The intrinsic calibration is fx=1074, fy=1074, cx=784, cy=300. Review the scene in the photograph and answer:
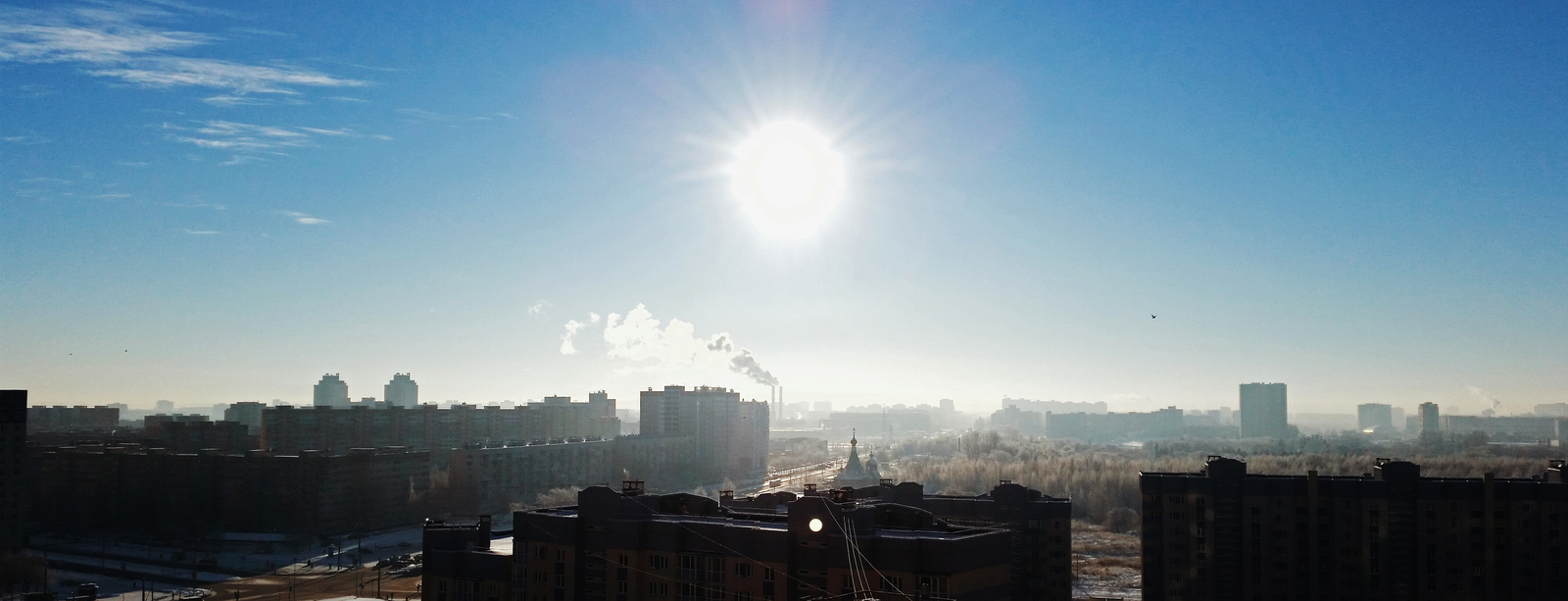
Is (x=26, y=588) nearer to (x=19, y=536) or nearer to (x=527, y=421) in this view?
(x=19, y=536)

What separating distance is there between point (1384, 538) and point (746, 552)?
77.7 feet

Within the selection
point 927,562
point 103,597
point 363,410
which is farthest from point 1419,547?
point 363,410

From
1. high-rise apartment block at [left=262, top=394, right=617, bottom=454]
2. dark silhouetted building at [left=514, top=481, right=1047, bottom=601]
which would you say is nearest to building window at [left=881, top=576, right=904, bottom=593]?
dark silhouetted building at [left=514, top=481, right=1047, bottom=601]

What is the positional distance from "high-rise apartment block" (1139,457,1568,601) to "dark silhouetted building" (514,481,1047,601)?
14067mm

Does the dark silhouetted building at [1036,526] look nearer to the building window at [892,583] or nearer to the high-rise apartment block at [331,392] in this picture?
the building window at [892,583]

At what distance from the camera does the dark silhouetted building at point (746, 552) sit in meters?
24.2

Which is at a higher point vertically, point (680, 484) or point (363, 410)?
point (363, 410)

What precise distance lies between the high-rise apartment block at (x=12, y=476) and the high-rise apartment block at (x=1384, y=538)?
5566 cm

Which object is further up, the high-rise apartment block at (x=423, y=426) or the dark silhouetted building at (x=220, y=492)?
the high-rise apartment block at (x=423, y=426)

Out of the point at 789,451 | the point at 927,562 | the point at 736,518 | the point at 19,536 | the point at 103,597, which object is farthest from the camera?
the point at 789,451

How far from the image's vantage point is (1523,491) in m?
36.4

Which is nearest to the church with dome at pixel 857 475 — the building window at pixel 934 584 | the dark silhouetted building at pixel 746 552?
the dark silhouetted building at pixel 746 552

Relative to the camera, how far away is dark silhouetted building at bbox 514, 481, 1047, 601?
24188 mm

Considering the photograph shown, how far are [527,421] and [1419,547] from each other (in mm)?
93107
